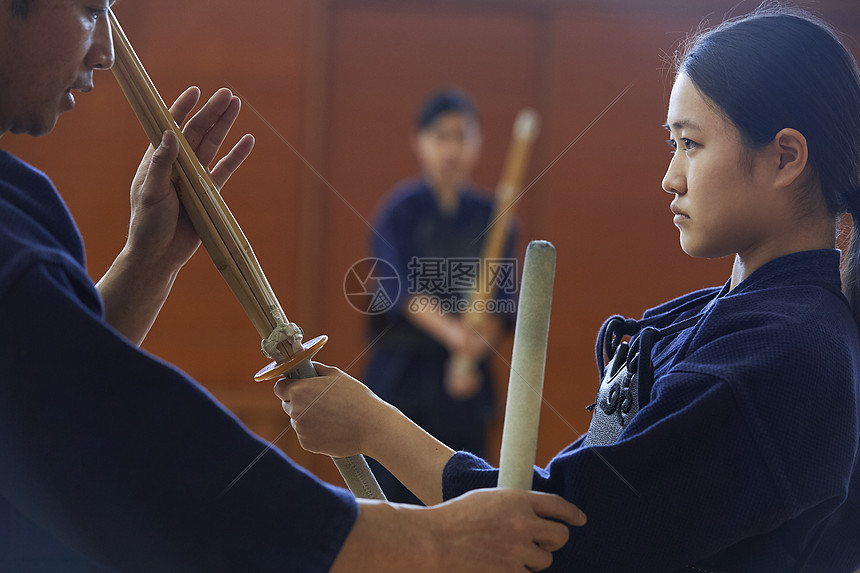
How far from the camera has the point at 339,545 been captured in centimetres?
62

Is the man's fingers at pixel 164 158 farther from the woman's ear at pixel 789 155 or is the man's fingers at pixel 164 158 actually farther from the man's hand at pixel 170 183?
the woman's ear at pixel 789 155

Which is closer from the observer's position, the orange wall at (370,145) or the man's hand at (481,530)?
the man's hand at (481,530)

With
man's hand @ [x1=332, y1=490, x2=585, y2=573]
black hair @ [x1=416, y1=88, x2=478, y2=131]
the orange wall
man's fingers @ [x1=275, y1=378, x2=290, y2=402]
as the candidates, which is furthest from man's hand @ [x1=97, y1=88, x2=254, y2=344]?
the orange wall

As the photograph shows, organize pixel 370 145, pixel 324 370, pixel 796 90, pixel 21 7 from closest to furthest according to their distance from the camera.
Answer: pixel 21 7, pixel 796 90, pixel 324 370, pixel 370 145

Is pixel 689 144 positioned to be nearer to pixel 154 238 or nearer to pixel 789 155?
pixel 789 155

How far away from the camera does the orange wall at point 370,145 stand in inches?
117

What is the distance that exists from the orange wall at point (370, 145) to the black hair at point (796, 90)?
2.19m

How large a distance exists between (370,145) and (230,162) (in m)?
2.15

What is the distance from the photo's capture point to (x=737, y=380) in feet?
2.22

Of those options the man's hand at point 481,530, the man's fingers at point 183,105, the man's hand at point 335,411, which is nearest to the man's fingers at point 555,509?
the man's hand at point 481,530

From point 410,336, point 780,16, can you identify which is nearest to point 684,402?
point 780,16

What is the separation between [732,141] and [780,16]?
155 millimetres

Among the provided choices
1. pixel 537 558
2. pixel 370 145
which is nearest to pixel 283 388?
pixel 537 558

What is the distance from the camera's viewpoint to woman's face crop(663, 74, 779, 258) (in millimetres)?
790
